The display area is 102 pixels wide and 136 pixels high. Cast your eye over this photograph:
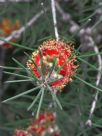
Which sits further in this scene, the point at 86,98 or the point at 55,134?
the point at 86,98

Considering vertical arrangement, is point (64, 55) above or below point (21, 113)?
above

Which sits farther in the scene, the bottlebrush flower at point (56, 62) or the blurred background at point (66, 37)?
the blurred background at point (66, 37)

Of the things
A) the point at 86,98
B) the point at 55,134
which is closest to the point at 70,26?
the point at 86,98

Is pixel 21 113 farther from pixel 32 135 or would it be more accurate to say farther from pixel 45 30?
pixel 32 135

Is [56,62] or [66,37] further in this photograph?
[66,37]

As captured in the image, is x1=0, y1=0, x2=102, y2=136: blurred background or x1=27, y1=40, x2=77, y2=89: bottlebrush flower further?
x1=0, y1=0, x2=102, y2=136: blurred background

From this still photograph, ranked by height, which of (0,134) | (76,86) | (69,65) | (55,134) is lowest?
(0,134)

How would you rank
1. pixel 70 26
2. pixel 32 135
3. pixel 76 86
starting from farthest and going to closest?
pixel 70 26 < pixel 76 86 < pixel 32 135

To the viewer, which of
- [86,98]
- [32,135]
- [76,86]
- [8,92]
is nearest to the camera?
[32,135]
